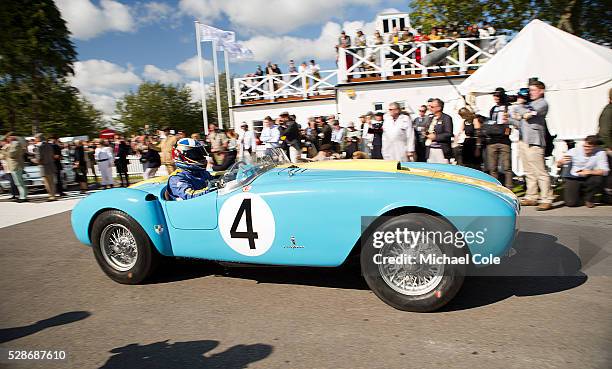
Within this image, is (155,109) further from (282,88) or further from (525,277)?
(525,277)

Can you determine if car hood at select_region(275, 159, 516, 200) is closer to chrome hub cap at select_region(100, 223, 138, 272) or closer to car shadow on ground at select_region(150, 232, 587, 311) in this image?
car shadow on ground at select_region(150, 232, 587, 311)

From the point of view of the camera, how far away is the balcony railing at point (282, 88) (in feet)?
61.4

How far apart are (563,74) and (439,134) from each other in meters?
3.80

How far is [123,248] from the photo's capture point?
4312mm

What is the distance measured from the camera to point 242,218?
359 cm

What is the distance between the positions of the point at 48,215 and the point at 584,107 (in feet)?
38.4

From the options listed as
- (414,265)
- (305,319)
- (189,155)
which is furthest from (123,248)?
(414,265)

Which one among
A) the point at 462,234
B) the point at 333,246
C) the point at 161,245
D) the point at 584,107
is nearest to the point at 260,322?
the point at 333,246

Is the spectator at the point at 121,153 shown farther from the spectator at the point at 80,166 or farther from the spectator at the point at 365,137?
the spectator at the point at 365,137

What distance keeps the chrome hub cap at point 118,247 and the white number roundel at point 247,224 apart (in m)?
1.21

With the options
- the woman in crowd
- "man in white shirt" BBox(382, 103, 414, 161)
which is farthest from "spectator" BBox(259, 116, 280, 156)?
the woman in crowd

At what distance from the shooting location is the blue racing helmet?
175 inches

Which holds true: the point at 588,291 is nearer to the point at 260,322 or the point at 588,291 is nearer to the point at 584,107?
the point at 260,322

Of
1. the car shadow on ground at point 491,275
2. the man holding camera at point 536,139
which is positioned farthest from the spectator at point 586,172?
the car shadow on ground at point 491,275
